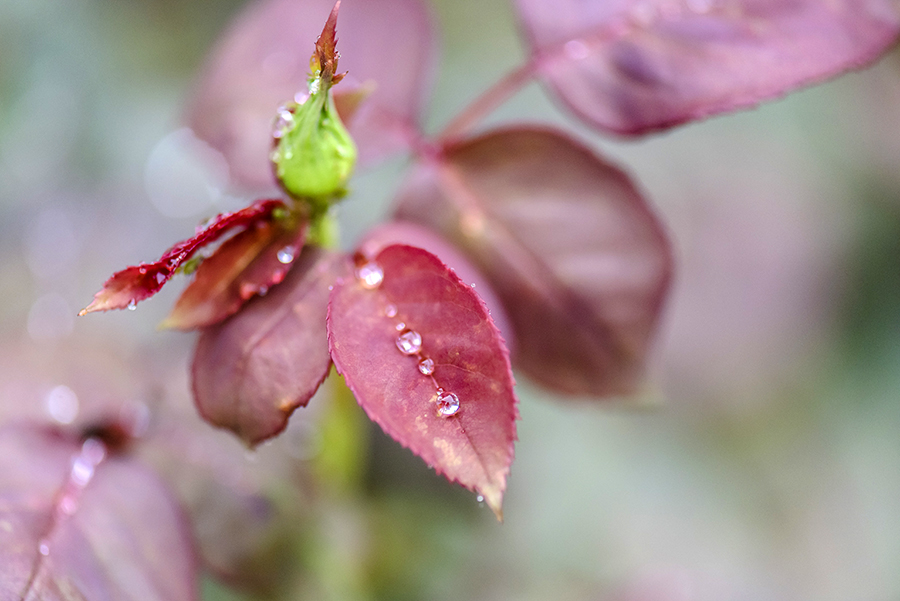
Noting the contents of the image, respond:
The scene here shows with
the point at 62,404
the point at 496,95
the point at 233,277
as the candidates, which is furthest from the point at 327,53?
the point at 62,404

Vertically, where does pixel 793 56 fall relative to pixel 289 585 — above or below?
above

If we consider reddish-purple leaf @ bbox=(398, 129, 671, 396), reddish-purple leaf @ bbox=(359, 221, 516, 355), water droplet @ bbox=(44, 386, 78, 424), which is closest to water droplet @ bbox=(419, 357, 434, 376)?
reddish-purple leaf @ bbox=(359, 221, 516, 355)

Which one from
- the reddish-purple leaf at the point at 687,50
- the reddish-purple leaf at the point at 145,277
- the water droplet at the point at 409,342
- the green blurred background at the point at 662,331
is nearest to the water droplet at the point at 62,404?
the green blurred background at the point at 662,331

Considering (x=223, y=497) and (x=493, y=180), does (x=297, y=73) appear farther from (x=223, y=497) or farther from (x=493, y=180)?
(x=223, y=497)

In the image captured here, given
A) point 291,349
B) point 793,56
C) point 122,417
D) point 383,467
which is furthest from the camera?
point 383,467

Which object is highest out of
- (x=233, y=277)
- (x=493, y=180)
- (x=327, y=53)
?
(x=327, y=53)

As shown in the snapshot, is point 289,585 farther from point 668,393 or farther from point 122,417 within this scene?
point 668,393

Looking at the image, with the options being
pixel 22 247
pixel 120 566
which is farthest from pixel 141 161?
pixel 120 566
